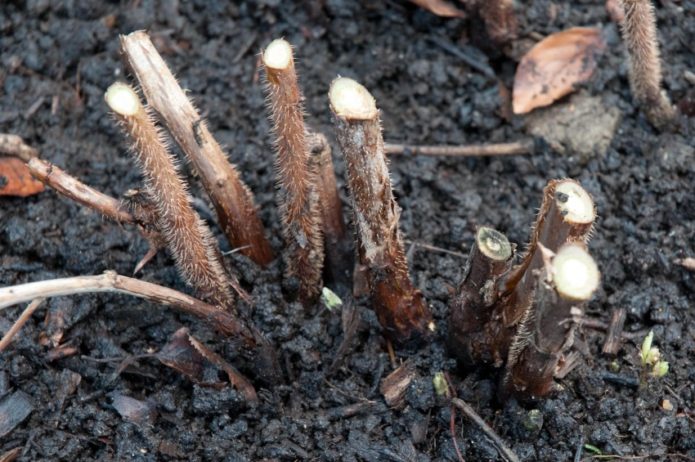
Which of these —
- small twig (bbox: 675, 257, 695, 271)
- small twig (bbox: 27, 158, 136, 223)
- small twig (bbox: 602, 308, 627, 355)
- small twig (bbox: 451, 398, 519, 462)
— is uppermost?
small twig (bbox: 27, 158, 136, 223)

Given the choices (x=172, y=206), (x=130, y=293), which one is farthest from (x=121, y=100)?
(x=130, y=293)

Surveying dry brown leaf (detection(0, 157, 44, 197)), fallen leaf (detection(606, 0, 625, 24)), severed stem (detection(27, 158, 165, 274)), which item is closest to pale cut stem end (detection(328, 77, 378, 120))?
severed stem (detection(27, 158, 165, 274))

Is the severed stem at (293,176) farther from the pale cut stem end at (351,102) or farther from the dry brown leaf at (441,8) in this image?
the dry brown leaf at (441,8)

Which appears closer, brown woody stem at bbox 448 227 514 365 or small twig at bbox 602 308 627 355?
brown woody stem at bbox 448 227 514 365

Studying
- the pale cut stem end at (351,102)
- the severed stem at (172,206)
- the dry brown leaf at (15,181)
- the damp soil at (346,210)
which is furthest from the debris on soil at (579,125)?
the dry brown leaf at (15,181)

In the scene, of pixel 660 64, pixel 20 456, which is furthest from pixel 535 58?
pixel 20 456

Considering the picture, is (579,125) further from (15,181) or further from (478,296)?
(15,181)

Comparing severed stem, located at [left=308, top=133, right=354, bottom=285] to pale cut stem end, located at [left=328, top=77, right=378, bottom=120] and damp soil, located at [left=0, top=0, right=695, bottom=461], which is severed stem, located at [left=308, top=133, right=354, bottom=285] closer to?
damp soil, located at [left=0, top=0, right=695, bottom=461]
